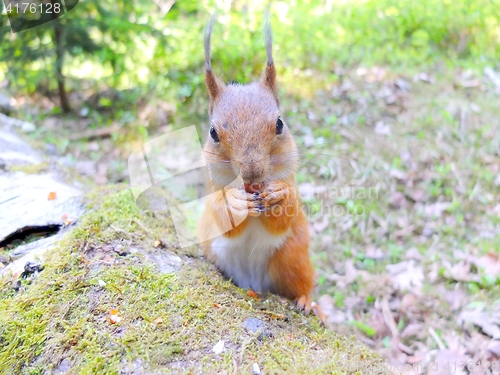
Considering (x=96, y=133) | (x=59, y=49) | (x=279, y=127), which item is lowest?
(x=96, y=133)

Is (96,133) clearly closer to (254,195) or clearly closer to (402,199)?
(402,199)

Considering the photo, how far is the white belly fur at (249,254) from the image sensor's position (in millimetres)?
2582

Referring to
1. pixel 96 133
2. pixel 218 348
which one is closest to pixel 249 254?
pixel 218 348

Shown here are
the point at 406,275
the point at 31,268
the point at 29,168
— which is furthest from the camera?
the point at 406,275

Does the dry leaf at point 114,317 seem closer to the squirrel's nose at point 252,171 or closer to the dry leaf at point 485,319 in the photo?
the squirrel's nose at point 252,171

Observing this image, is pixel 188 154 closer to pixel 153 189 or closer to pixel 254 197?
pixel 153 189

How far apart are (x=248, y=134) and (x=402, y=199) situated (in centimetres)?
254

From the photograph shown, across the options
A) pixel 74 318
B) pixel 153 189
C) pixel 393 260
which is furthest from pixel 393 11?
pixel 74 318

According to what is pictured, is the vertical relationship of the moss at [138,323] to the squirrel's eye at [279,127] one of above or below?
below

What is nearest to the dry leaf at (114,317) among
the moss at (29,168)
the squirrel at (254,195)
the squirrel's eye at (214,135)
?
the squirrel at (254,195)

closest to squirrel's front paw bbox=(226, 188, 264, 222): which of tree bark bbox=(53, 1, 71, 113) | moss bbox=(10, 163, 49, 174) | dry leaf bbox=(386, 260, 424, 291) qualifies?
moss bbox=(10, 163, 49, 174)

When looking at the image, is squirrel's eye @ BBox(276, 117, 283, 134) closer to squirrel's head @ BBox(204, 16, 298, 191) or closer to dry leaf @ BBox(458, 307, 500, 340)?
squirrel's head @ BBox(204, 16, 298, 191)

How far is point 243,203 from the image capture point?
7.61 ft

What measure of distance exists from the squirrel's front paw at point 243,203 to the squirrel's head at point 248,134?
0.10 metres
